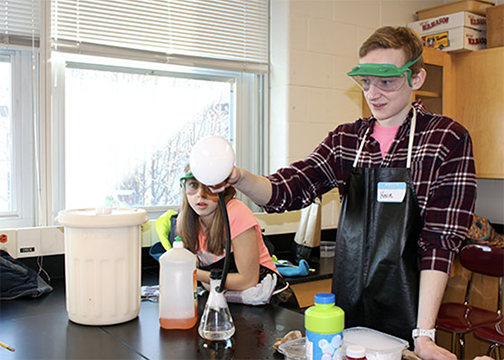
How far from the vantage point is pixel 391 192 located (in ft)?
4.77

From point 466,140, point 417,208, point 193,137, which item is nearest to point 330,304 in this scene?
point 417,208

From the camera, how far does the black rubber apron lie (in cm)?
144

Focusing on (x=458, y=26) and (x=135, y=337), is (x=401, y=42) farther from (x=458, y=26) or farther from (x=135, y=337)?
(x=458, y=26)

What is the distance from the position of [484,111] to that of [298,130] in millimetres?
1134

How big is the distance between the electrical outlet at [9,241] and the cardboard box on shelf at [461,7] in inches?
106

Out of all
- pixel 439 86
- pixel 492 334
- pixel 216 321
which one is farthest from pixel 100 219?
pixel 439 86

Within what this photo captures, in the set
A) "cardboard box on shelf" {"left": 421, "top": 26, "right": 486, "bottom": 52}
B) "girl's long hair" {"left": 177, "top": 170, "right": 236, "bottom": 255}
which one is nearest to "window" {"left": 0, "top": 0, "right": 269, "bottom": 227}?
"girl's long hair" {"left": 177, "top": 170, "right": 236, "bottom": 255}

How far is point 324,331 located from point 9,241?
5.27ft

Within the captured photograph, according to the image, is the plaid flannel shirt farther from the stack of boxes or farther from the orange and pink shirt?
the stack of boxes

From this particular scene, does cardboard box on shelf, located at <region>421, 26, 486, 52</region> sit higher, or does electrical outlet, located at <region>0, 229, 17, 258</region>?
cardboard box on shelf, located at <region>421, 26, 486, 52</region>

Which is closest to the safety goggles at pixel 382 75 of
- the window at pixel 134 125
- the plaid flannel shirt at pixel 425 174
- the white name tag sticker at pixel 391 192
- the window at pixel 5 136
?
the plaid flannel shirt at pixel 425 174

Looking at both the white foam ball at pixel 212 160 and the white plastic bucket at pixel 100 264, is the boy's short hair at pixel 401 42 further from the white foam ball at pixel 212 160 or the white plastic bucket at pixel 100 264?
the white plastic bucket at pixel 100 264

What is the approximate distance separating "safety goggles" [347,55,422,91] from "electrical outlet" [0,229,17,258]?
1.54m

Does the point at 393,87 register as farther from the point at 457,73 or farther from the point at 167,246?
the point at 457,73
